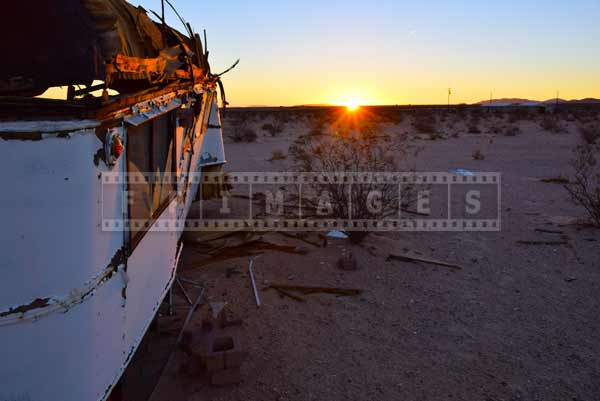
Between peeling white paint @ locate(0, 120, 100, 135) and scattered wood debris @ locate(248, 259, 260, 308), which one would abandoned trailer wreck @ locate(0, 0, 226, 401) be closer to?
peeling white paint @ locate(0, 120, 100, 135)

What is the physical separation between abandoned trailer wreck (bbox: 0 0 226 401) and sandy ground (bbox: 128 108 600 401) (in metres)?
1.41

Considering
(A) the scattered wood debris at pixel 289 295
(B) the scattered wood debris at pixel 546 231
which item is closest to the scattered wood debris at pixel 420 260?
(A) the scattered wood debris at pixel 289 295

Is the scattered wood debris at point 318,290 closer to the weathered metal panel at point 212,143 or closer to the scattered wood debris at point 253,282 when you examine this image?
the scattered wood debris at point 253,282

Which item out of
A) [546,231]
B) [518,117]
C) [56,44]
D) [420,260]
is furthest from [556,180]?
[518,117]

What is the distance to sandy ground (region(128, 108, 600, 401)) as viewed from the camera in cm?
358

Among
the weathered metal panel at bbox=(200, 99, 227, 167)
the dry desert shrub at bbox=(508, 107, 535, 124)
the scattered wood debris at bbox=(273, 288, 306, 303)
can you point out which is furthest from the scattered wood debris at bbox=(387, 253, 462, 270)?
the dry desert shrub at bbox=(508, 107, 535, 124)

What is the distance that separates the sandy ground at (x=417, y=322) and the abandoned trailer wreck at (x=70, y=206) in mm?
1414

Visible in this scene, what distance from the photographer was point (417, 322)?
4.59m

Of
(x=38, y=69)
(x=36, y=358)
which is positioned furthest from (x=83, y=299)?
(x=38, y=69)

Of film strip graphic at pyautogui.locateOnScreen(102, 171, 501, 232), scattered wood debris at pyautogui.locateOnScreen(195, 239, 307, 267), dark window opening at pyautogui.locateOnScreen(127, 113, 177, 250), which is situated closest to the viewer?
dark window opening at pyautogui.locateOnScreen(127, 113, 177, 250)

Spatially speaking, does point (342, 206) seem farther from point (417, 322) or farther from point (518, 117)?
point (518, 117)

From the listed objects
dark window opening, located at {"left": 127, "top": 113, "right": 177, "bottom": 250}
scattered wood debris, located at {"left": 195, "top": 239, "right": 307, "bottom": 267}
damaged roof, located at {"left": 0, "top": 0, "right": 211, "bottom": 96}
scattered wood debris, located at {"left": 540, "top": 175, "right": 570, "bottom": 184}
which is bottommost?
scattered wood debris, located at {"left": 195, "top": 239, "right": 307, "bottom": 267}

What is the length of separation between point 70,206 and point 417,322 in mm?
3517

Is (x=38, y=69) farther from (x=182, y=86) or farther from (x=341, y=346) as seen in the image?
(x=341, y=346)
